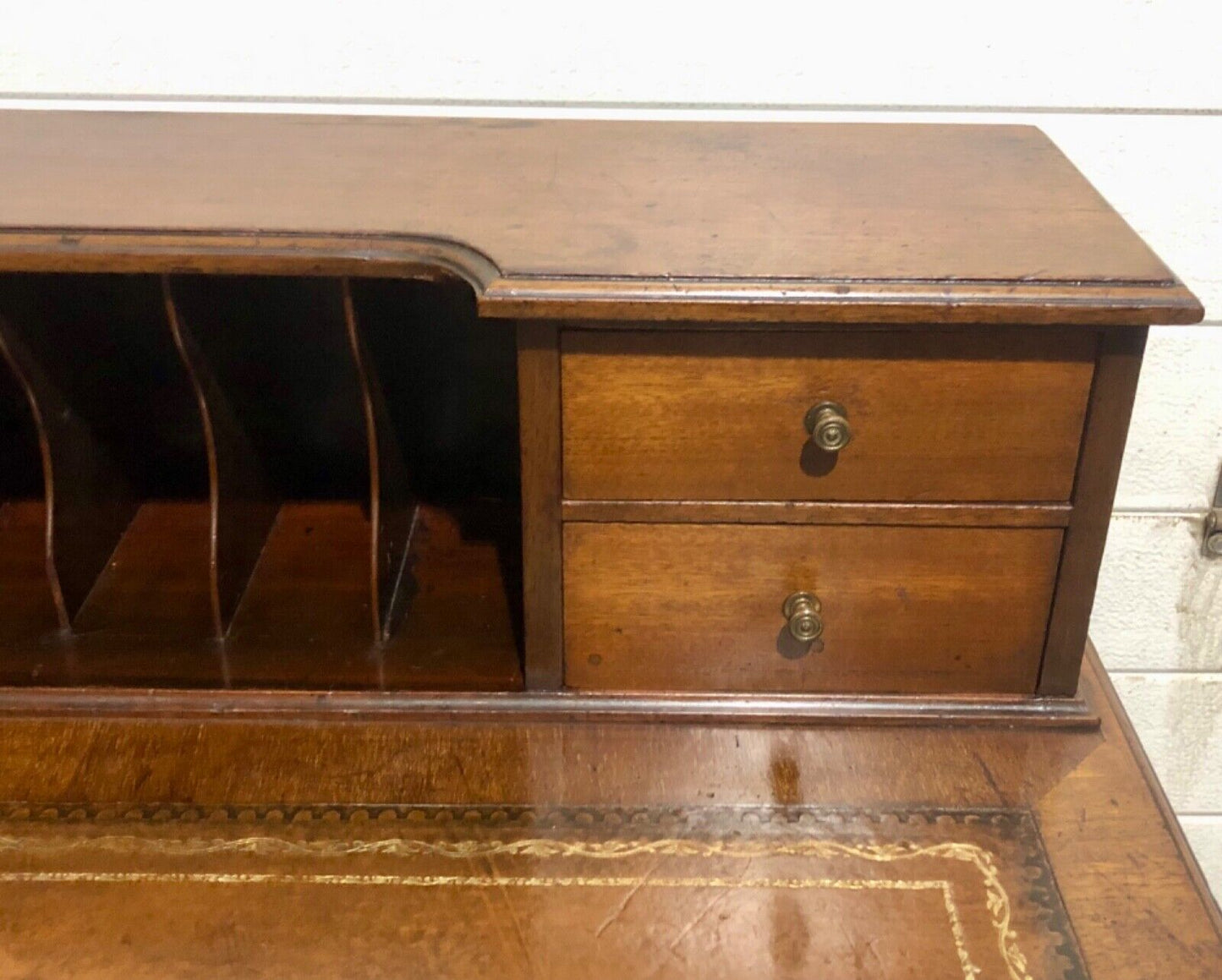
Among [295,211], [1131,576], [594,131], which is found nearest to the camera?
[295,211]

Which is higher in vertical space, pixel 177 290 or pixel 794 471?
pixel 177 290

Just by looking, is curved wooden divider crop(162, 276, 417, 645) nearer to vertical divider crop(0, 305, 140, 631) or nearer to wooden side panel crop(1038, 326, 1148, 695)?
vertical divider crop(0, 305, 140, 631)

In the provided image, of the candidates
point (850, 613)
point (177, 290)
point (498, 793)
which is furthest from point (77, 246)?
point (850, 613)

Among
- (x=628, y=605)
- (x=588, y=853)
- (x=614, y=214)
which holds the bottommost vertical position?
(x=588, y=853)

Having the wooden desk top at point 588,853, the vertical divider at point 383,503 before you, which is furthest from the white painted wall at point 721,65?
the wooden desk top at point 588,853

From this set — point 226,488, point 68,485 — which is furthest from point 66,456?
point 226,488

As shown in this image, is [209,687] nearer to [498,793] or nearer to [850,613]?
[498,793]

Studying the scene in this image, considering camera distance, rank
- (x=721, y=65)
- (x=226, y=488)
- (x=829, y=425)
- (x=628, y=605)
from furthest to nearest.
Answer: (x=721, y=65) → (x=226, y=488) → (x=628, y=605) → (x=829, y=425)

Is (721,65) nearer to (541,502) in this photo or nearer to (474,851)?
(541,502)

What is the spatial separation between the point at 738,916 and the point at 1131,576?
94 centimetres

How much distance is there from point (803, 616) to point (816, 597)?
0.07ft

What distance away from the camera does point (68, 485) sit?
3.69ft

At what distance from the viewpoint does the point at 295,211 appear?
0.95 metres

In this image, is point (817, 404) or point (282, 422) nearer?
point (817, 404)
